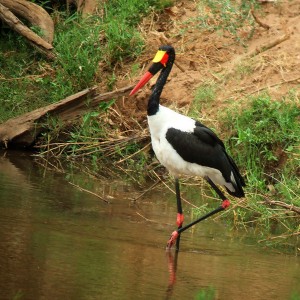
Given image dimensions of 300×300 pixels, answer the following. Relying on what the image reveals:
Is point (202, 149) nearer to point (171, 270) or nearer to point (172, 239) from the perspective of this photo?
point (172, 239)

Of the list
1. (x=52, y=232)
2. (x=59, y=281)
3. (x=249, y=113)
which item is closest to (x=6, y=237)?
(x=52, y=232)

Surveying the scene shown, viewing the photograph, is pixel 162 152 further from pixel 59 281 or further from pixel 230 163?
pixel 59 281

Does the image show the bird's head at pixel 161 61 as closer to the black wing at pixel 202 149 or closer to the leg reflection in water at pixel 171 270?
the black wing at pixel 202 149

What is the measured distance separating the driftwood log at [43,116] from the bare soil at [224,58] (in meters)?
0.73

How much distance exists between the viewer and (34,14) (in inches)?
485

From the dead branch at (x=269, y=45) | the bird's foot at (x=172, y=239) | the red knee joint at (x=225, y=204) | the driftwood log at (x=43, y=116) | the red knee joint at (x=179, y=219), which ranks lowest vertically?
the driftwood log at (x=43, y=116)

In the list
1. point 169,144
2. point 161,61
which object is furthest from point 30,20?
point 169,144

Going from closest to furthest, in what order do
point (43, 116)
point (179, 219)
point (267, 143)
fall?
point (179, 219) < point (267, 143) < point (43, 116)

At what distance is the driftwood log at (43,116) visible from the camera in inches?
415

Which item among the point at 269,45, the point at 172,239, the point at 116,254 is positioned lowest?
the point at 269,45

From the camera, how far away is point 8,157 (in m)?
10.5

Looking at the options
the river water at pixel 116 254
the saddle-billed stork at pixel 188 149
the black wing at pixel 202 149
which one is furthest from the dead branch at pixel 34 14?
the black wing at pixel 202 149

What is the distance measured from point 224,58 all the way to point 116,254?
5.48m

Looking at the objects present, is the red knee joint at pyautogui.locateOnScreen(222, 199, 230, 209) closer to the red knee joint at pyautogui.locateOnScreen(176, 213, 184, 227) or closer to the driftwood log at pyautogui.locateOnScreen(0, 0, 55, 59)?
Answer: the red knee joint at pyautogui.locateOnScreen(176, 213, 184, 227)
